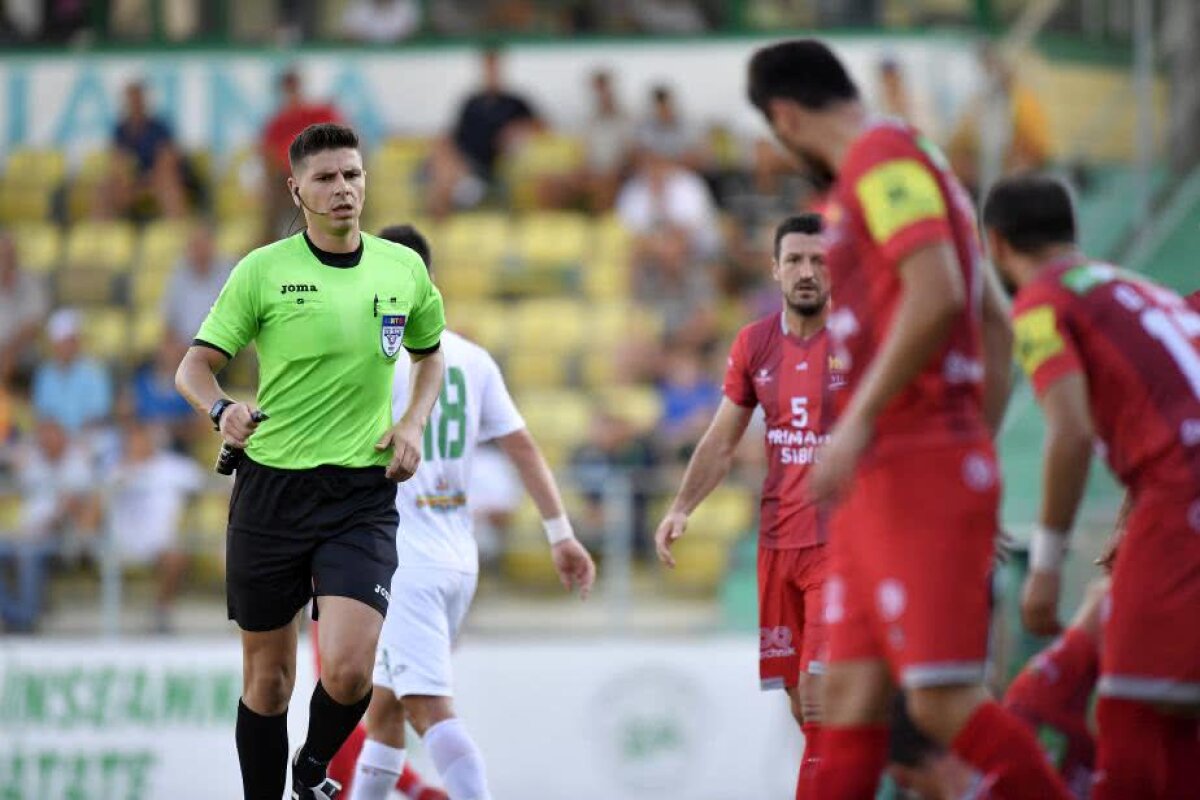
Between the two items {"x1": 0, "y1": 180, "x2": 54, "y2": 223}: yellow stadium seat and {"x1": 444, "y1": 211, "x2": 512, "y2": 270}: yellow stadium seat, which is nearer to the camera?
{"x1": 444, "y1": 211, "x2": 512, "y2": 270}: yellow stadium seat

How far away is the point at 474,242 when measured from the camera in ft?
57.7

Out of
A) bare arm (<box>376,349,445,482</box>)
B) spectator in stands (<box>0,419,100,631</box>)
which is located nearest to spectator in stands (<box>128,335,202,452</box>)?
spectator in stands (<box>0,419,100,631</box>)

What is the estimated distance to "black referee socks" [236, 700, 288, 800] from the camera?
26.0ft

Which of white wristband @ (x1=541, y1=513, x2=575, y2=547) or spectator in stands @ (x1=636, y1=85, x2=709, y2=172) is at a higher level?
spectator in stands @ (x1=636, y1=85, x2=709, y2=172)

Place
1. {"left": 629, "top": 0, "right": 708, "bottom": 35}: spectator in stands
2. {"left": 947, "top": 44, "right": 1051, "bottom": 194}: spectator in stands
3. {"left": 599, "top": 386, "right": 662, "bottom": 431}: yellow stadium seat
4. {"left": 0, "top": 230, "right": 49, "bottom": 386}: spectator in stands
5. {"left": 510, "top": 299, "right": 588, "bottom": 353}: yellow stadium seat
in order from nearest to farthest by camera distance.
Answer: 1. {"left": 947, "top": 44, "right": 1051, "bottom": 194}: spectator in stands
2. {"left": 599, "top": 386, "right": 662, "bottom": 431}: yellow stadium seat
3. {"left": 510, "top": 299, "right": 588, "bottom": 353}: yellow stadium seat
4. {"left": 0, "top": 230, "right": 49, "bottom": 386}: spectator in stands
5. {"left": 629, "top": 0, "right": 708, "bottom": 35}: spectator in stands

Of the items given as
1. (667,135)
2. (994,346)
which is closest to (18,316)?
(667,135)

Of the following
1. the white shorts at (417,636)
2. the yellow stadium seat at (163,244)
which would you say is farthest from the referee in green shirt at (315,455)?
the yellow stadium seat at (163,244)

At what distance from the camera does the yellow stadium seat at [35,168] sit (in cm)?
1938

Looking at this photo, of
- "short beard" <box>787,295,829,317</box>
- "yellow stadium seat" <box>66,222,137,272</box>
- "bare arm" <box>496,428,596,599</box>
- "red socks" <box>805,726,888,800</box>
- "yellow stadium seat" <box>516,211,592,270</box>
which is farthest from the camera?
"yellow stadium seat" <box>66,222,137,272</box>

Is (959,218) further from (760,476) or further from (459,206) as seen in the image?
(459,206)

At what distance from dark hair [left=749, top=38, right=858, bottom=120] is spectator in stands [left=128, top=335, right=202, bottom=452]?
10739mm

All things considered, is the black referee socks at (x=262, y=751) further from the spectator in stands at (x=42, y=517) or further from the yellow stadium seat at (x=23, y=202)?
the yellow stadium seat at (x=23, y=202)

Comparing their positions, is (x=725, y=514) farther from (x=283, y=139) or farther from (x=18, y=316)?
(x=18, y=316)

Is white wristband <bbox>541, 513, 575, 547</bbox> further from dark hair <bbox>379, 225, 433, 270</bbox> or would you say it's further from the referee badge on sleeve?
the referee badge on sleeve
